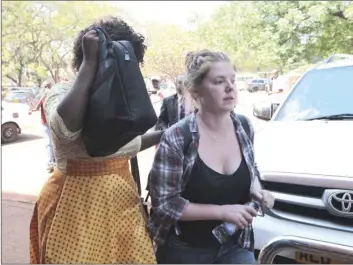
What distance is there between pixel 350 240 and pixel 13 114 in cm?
1177

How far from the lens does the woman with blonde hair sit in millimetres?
1739

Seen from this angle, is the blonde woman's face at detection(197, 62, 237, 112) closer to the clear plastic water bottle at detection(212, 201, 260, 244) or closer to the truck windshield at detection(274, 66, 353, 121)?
the clear plastic water bottle at detection(212, 201, 260, 244)

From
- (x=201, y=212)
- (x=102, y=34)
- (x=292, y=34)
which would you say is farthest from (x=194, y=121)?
Answer: (x=292, y=34)

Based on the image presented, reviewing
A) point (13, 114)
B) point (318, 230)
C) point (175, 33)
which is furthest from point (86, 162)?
point (13, 114)

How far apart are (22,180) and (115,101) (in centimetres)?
652

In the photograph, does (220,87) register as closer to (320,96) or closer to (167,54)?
(167,54)

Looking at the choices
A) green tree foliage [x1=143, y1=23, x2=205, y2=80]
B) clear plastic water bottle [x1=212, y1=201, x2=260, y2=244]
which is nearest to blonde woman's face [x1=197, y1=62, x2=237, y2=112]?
clear plastic water bottle [x1=212, y1=201, x2=260, y2=244]

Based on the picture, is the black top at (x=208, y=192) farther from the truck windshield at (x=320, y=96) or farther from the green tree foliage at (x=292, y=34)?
the green tree foliage at (x=292, y=34)

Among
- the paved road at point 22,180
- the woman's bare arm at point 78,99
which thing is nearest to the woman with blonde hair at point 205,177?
the woman's bare arm at point 78,99

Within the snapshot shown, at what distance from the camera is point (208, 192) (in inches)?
69.2

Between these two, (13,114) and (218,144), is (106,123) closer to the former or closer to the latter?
(218,144)

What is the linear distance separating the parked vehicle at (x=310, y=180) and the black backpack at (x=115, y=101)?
4.44 ft

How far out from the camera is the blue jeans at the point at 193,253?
6.08ft

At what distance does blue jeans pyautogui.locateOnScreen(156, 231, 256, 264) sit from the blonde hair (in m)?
0.65
